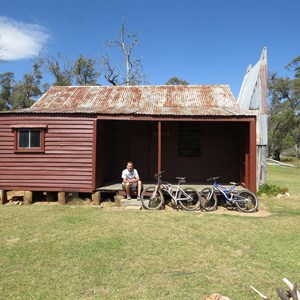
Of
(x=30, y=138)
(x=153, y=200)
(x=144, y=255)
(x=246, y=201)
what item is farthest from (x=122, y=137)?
(x=144, y=255)

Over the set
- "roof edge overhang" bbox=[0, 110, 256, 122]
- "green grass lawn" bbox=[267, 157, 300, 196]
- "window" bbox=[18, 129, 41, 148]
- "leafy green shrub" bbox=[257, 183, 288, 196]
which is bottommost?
"green grass lawn" bbox=[267, 157, 300, 196]

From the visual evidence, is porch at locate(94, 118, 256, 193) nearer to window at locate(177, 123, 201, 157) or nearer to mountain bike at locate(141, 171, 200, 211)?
window at locate(177, 123, 201, 157)

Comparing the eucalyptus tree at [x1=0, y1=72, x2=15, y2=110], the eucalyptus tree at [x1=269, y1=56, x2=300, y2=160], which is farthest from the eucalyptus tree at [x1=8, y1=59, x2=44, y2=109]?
the eucalyptus tree at [x1=269, y1=56, x2=300, y2=160]

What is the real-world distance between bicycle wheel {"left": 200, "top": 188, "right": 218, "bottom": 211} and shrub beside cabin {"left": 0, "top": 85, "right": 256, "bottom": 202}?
50.7 inches

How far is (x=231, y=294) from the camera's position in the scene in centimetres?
406

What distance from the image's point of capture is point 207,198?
916 cm

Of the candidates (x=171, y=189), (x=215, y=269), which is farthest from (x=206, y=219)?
(x=215, y=269)

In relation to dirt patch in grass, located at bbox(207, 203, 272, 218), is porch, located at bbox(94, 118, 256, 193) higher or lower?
higher

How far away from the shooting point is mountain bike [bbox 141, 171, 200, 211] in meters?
9.13

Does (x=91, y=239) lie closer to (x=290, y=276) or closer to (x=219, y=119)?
(x=290, y=276)

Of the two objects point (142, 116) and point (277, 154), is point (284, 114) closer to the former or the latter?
point (277, 154)

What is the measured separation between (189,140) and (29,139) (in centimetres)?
592

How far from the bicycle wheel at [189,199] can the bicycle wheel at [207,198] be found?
18 centimetres

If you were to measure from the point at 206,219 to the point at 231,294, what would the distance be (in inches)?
154
